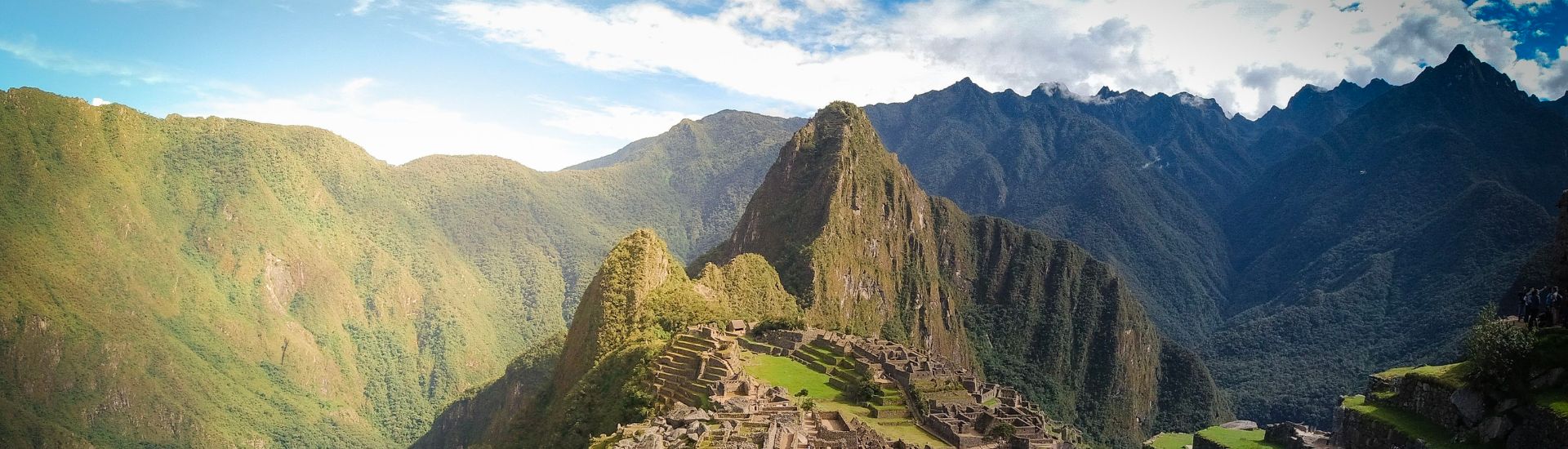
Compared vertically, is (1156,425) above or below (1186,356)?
below

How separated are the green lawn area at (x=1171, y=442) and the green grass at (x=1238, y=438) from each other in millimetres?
3661

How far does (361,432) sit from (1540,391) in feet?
564

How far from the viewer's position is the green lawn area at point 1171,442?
169 ft

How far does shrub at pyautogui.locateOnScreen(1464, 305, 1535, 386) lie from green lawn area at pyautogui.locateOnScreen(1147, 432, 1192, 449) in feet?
98.1

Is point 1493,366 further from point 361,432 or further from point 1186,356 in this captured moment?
point 361,432

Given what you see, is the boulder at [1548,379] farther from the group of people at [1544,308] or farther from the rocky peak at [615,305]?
the rocky peak at [615,305]

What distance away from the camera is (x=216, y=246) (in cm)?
18638

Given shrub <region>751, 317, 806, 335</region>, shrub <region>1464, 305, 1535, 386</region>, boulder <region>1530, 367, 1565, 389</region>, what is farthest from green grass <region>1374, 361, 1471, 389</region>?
shrub <region>751, 317, 806, 335</region>

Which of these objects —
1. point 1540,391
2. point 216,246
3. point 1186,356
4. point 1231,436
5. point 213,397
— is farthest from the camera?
point 216,246

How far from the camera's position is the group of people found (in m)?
23.4

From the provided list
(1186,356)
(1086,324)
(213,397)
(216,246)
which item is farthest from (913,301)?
(216,246)

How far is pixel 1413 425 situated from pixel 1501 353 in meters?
3.96

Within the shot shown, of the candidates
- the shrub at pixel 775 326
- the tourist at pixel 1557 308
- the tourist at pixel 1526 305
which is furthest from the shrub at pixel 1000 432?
the shrub at pixel 775 326

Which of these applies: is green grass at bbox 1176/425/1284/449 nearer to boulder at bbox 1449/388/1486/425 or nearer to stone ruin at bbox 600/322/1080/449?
stone ruin at bbox 600/322/1080/449
